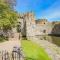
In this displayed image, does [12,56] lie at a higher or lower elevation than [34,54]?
higher

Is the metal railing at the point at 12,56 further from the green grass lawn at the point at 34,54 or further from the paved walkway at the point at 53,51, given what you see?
the paved walkway at the point at 53,51

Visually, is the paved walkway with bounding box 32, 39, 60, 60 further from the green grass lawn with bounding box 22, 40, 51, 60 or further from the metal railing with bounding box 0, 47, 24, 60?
the metal railing with bounding box 0, 47, 24, 60

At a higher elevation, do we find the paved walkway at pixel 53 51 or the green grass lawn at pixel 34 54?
the green grass lawn at pixel 34 54

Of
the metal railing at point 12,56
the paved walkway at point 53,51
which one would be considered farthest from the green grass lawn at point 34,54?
the metal railing at point 12,56

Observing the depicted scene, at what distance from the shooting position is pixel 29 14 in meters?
41.8

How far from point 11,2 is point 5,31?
302 inches

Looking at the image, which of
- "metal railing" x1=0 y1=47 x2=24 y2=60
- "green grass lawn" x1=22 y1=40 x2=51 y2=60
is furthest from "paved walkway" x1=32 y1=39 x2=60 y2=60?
"metal railing" x1=0 y1=47 x2=24 y2=60

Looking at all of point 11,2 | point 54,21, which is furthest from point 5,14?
point 54,21

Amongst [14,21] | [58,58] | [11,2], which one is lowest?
[58,58]

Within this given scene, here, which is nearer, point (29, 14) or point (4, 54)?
point (4, 54)

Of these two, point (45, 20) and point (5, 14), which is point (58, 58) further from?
point (45, 20)

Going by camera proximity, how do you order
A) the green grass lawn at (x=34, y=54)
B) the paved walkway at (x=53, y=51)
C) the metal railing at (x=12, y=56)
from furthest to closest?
the paved walkway at (x=53, y=51) < the green grass lawn at (x=34, y=54) < the metal railing at (x=12, y=56)

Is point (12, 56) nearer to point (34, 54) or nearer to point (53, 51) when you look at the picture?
point (34, 54)

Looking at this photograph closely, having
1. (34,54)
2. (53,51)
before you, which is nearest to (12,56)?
(34,54)
